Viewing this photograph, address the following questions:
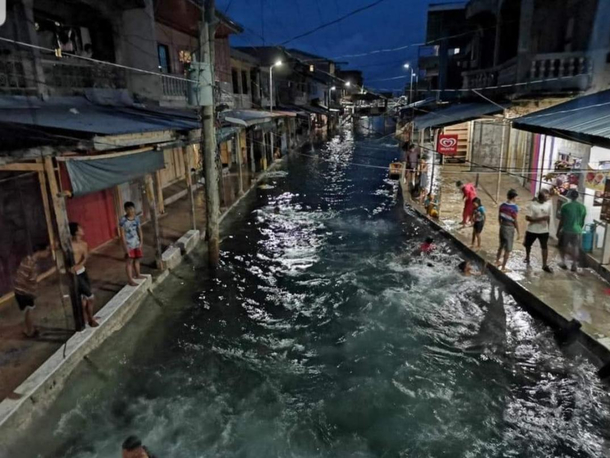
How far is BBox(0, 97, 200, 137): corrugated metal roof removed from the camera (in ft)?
26.2

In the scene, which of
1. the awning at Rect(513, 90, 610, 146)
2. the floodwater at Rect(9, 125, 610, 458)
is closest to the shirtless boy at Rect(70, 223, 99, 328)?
the floodwater at Rect(9, 125, 610, 458)

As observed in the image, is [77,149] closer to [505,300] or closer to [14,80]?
[14,80]

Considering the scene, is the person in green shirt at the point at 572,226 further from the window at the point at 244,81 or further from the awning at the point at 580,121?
the window at the point at 244,81

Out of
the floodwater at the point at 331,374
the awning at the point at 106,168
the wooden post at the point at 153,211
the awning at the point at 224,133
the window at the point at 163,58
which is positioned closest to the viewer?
the floodwater at the point at 331,374

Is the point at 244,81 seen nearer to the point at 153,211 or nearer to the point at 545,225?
the point at 153,211

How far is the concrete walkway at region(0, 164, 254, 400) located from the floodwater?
711 millimetres

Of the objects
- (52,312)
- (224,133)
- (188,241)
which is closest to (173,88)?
(224,133)

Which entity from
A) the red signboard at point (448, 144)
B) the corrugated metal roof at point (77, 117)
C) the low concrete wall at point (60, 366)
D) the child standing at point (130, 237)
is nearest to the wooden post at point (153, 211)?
the low concrete wall at point (60, 366)

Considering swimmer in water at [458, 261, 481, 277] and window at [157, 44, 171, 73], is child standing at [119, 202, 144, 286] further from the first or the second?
window at [157, 44, 171, 73]

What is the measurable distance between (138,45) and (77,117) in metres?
6.93

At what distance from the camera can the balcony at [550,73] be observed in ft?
44.4

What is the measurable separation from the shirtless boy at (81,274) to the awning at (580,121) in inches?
390

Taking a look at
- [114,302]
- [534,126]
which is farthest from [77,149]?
[534,126]

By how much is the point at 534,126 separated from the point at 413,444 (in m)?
8.64
